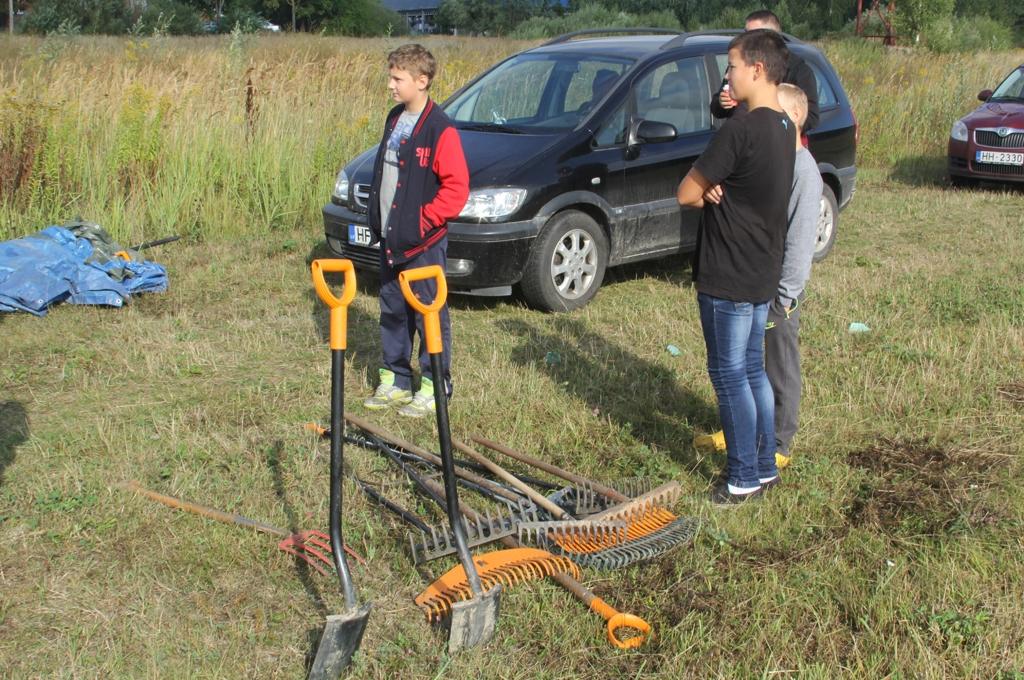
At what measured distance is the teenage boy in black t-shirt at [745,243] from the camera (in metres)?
3.94

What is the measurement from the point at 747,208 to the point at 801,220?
0.49 meters

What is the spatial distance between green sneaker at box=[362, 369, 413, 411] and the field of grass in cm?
24

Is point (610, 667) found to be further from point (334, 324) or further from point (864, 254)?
point (864, 254)

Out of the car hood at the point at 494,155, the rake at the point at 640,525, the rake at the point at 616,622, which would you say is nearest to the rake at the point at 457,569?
the rake at the point at 616,622

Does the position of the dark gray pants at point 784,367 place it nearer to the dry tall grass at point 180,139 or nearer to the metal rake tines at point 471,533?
the metal rake tines at point 471,533

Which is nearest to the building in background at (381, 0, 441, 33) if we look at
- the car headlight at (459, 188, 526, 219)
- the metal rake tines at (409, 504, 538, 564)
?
the car headlight at (459, 188, 526, 219)

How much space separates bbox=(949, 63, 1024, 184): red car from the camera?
1303cm

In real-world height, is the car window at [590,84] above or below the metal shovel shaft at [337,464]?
above

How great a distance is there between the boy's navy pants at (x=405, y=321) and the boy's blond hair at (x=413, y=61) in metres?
0.87

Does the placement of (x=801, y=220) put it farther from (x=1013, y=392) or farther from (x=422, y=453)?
(x=1013, y=392)

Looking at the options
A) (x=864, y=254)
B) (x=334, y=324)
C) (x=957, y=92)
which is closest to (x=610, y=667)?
(x=334, y=324)

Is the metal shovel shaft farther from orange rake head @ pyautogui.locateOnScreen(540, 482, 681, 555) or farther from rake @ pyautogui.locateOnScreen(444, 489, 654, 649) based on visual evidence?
orange rake head @ pyautogui.locateOnScreen(540, 482, 681, 555)

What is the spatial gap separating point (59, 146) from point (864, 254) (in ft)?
23.6

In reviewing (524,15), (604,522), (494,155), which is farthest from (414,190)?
(524,15)
